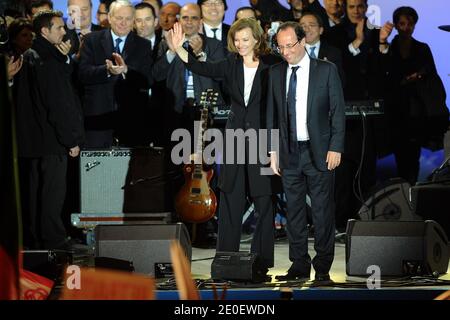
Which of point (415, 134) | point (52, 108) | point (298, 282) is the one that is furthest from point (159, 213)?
point (415, 134)

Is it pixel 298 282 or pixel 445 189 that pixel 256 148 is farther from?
pixel 445 189

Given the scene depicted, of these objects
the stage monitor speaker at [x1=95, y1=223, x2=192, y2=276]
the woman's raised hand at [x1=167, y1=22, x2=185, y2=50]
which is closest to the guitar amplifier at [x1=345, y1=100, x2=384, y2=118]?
the woman's raised hand at [x1=167, y1=22, x2=185, y2=50]

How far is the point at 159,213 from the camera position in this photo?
24.9 feet

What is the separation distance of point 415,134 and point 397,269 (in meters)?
3.28

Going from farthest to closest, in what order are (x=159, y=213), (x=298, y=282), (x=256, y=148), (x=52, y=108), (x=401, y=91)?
(x=401, y=91), (x=159, y=213), (x=52, y=108), (x=256, y=148), (x=298, y=282)

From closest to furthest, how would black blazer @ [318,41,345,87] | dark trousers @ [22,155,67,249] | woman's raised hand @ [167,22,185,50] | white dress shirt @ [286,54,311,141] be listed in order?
white dress shirt @ [286,54,311,141] < woman's raised hand @ [167,22,185,50] < dark trousers @ [22,155,67,249] < black blazer @ [318,41,345,87]

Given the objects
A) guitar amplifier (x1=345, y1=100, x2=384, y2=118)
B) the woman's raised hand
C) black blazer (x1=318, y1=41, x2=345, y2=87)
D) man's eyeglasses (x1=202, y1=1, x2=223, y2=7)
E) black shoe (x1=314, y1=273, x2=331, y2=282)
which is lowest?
black shoe (x1=314, y1=273, x2=331, y2=282)

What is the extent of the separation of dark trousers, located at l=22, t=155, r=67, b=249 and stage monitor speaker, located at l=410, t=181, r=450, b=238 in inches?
128

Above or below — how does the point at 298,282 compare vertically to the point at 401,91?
below

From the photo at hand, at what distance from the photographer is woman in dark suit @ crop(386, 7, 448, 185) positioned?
340 inches

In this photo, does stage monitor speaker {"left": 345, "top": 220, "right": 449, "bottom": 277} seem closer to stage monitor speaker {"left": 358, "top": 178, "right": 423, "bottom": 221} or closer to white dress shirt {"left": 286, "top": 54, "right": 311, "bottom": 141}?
white dress shirt {"left": 286, "top": 54, "right": 311, "bottom": 141}

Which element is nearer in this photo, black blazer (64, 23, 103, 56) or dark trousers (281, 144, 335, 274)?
dark trousers (281, 144, 335, 274)

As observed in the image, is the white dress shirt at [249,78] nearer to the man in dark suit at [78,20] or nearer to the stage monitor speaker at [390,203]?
the stage monitor speaker at [390,203]

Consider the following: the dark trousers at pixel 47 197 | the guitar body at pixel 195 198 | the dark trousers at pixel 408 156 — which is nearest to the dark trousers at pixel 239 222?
the guitar body at pixel 195 198
